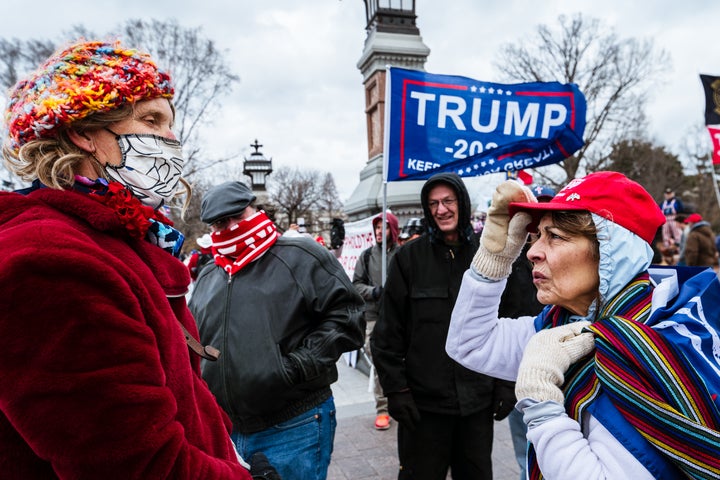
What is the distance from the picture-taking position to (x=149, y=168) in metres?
1.46

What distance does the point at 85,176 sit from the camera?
135 cm

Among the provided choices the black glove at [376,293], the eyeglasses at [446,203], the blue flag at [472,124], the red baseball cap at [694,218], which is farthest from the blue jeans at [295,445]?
the red baseball cap at [694,218]

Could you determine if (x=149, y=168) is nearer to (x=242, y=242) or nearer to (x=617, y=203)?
(x=242, y=242)

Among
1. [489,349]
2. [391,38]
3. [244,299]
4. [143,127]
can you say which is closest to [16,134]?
[143,127]

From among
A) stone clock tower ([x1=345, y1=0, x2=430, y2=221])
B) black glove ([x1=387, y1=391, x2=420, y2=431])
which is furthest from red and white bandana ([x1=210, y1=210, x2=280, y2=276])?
stone clock tower ([x1=345, y1=0, x2=430, y2=221])

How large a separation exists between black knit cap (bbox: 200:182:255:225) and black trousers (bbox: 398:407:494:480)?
1644 mm

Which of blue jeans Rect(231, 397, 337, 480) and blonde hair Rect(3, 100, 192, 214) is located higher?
blonde hair Rect(3, 100, 192, 214)

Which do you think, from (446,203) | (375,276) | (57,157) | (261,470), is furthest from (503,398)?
(375,276)

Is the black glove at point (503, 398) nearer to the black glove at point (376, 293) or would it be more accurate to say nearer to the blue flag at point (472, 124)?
the blue flag at point (472, 124)

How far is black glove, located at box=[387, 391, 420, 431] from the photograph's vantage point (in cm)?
281

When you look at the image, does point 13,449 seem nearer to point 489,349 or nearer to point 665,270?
point 489,349

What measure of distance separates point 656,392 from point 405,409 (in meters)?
1.79

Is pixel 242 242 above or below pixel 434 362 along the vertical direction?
above

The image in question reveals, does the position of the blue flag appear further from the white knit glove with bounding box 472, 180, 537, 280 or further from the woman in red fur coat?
the woman in red fur coat
